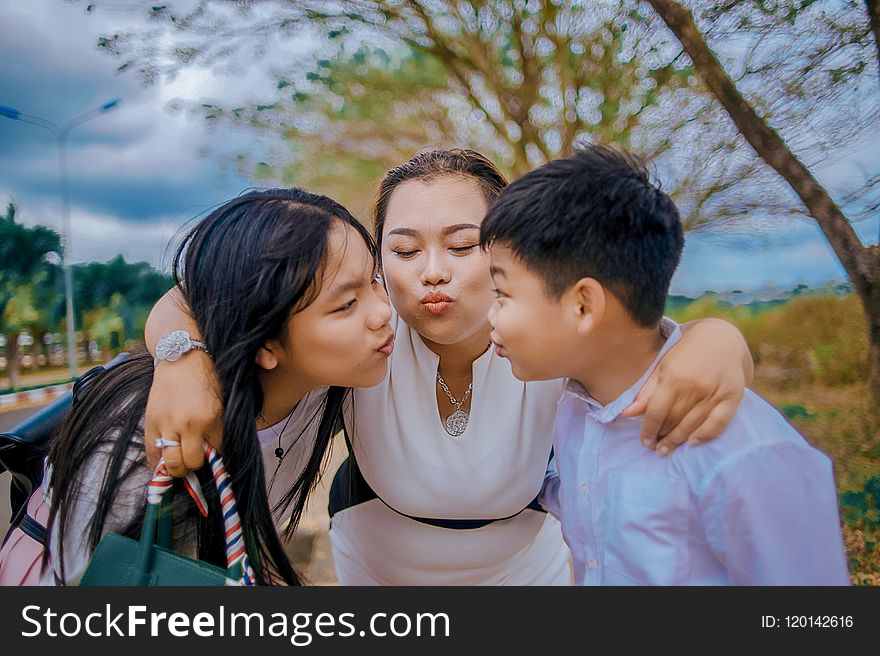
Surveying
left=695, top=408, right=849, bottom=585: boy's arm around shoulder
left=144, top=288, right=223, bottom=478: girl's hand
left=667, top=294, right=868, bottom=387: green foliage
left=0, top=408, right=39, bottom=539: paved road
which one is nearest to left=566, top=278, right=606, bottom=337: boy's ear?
left=695, top=408, right=849, bottom=585: boy's arm around shoulder

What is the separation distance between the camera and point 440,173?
1.02 metres

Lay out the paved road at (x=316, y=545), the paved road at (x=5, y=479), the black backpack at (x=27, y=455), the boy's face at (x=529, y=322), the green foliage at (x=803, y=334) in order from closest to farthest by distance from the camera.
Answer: the boy's face at (x=529, y=322)
the black backpack at (x=27, y=455)
the paved road at (x=5, y=479)
the green foliage at (x=803, y=334)
the paved road at (x=316, y=545)

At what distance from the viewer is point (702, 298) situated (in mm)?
1368

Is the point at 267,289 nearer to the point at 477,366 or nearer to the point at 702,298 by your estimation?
the point at 477,366

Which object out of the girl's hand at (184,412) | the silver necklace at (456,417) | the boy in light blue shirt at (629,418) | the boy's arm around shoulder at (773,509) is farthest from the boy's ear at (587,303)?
the girl's hand at (184,412)

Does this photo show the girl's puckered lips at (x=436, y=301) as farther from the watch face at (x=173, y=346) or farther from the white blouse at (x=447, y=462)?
the watch face at (x=173, y=346)

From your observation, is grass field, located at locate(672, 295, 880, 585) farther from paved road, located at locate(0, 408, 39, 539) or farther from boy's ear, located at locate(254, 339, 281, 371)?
paved road, located at locate(0, 408, 39, 539)

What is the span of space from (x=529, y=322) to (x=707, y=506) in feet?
0.96

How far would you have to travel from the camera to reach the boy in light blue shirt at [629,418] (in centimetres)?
70

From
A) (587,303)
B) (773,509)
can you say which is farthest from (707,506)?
(587,303)

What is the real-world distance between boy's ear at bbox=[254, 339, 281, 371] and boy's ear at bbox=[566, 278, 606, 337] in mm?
399

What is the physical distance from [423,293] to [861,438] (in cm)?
105

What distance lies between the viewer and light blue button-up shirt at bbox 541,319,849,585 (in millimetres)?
690

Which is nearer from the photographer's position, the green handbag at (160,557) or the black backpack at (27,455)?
the green handbag at (160,557)
